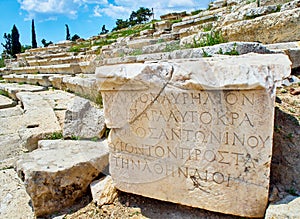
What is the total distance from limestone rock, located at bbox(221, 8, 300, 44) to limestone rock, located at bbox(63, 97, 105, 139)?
224 cm

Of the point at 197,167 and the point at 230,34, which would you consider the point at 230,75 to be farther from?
the point at 230,34

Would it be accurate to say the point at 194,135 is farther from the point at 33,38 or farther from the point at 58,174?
the point at 33,38

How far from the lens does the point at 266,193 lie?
1.41 meters

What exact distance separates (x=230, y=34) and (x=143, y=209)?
278cm

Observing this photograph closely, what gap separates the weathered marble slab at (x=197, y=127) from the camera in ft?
4.47

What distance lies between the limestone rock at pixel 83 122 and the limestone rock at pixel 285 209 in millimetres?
1688

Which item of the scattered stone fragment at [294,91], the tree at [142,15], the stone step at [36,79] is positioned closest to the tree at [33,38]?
the tree at [142,15]

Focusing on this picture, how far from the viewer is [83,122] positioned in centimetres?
257

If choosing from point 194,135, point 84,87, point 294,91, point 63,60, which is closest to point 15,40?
point 63,60

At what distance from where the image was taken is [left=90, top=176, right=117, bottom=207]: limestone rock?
186cm

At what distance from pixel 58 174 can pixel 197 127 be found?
43.9 inches

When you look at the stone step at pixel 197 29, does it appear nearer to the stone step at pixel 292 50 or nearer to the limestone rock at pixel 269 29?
the limestone rock at pixel 269 29

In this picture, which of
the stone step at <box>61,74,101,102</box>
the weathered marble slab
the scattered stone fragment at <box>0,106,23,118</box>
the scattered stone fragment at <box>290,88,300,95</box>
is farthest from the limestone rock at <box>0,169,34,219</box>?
the scattered stone fragment at <box>290,88,300,95</box>

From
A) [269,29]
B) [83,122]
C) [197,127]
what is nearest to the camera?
[197,127]
